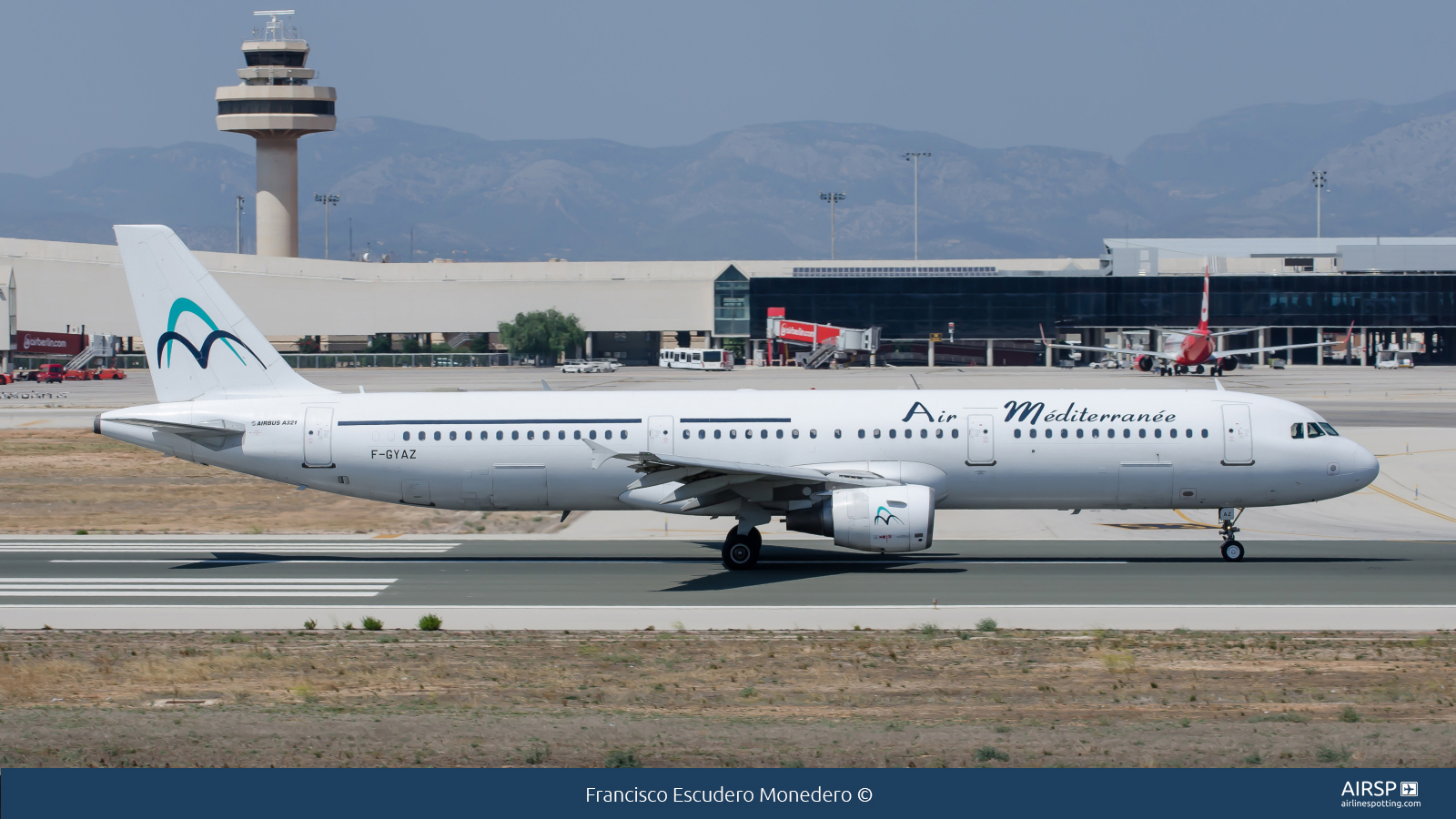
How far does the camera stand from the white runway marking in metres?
25.7

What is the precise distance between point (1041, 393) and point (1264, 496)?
214 inches

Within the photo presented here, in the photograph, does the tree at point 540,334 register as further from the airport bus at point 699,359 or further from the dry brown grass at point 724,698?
the dry brown grass at point 724,698

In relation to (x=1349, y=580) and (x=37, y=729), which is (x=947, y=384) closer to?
(x=1349, y=580)

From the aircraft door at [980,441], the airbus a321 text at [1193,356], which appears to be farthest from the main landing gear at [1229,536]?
the airbus a321 text at [1193,356]

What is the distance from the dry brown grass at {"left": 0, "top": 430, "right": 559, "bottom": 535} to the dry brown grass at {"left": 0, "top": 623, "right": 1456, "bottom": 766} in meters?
14.8

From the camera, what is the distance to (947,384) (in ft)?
327

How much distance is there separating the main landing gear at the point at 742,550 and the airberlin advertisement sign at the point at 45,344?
12821 centimetres

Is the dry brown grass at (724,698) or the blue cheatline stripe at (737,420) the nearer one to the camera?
the dry brown grass at (724,698)

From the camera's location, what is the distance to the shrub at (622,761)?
514 inches

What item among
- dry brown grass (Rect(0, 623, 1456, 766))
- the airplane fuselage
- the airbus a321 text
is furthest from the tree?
dry brown grass (Rect(0, 623, 1456, 766))

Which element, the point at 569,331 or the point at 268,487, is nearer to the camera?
the point at 268,487

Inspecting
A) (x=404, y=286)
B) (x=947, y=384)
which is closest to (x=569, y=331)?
(x=404, y=286)

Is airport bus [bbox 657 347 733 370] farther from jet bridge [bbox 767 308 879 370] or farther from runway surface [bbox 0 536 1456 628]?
runway surface [bbox 0 536 1456 628]

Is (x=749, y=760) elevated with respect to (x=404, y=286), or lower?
lower
